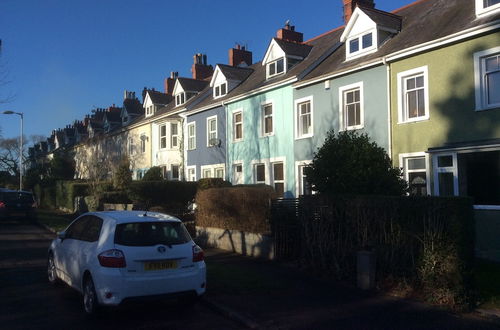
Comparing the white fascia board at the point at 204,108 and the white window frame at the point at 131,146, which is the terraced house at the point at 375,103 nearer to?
the white fascia board at the point at 204,108

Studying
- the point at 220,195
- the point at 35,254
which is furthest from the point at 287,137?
the point at 35,254

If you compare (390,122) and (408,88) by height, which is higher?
(408,88)

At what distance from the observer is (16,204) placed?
886 inches

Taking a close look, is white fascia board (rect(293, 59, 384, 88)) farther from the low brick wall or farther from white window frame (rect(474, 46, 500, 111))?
the low brick wall

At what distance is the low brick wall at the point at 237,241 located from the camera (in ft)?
39.7

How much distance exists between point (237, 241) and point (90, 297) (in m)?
6.63

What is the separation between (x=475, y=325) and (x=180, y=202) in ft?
61.2

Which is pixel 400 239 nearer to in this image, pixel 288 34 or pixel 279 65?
pixel 279 65

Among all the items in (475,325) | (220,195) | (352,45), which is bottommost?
(475,325)

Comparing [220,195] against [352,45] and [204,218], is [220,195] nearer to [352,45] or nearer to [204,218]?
[204,218]

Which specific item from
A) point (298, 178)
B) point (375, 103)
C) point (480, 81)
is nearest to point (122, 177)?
point (298, 178)

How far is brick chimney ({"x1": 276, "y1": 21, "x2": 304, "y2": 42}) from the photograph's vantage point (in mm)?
25875

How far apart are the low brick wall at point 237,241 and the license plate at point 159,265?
16.8 ft

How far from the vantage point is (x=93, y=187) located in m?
27.8
